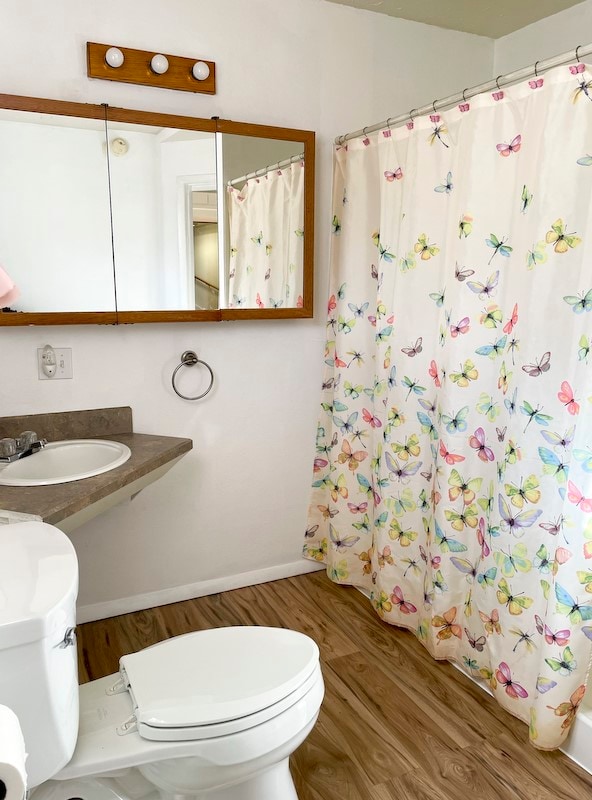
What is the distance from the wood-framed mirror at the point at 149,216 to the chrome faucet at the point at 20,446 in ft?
1.27

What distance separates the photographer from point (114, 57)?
209 cm

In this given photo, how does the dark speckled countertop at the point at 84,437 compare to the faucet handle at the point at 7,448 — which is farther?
the faucet handle at the point at 7,448

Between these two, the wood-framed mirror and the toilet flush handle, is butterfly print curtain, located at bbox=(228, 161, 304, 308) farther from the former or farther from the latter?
the toilet flush handle

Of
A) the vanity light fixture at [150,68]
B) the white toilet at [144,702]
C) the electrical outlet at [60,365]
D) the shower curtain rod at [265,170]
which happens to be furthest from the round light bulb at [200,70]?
the white toilet at [144,702]

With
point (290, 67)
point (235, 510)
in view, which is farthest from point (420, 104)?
point (235, 510)

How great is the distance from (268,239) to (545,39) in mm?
1447

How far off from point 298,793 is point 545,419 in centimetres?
121

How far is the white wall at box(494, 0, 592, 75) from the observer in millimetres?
2406

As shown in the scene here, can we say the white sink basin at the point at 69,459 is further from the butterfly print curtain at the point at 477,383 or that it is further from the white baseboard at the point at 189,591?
the butterfly print curtain at the point at 477,383

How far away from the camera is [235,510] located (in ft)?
8.70

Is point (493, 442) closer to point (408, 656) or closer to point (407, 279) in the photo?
point (407, 279)

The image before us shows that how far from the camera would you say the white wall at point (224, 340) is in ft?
7.00

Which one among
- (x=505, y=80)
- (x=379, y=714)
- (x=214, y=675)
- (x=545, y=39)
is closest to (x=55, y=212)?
(x=505, y=80)

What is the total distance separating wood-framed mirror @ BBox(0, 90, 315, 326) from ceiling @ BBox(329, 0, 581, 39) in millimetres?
624
